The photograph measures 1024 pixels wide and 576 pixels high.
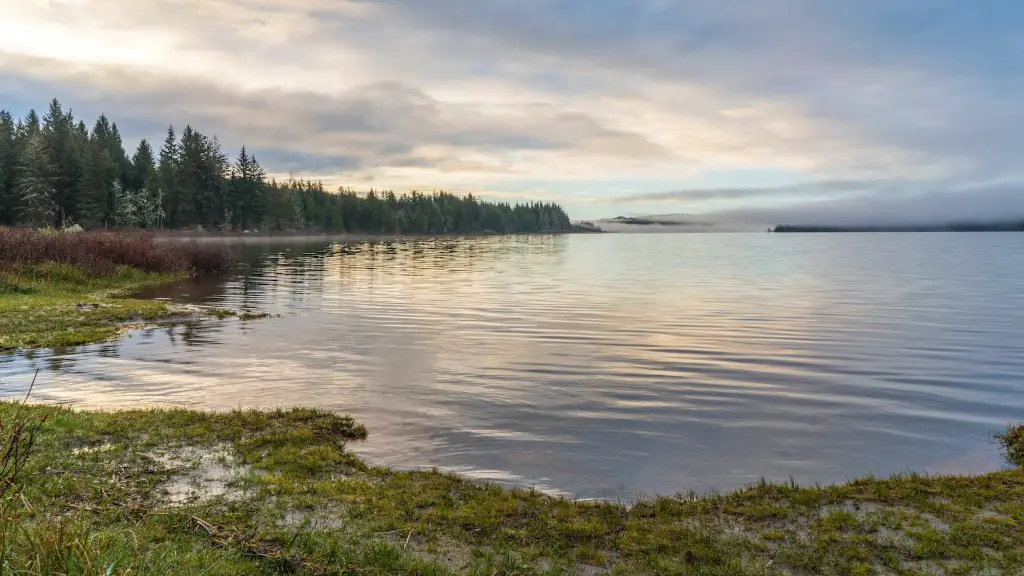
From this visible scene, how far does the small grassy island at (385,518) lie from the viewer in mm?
6102

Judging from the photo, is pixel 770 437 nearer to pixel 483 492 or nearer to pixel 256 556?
pixel 483 492

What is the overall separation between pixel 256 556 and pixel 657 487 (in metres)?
6.11

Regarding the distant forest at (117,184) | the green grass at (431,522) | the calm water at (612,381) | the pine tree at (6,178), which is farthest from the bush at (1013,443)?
the pine tree at (6,178)

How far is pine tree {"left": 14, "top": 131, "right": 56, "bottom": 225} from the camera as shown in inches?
4102

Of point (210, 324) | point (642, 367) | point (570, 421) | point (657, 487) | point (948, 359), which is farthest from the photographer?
point (210, 324)

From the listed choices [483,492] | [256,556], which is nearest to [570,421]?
[483,492]

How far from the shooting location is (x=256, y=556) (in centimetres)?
625

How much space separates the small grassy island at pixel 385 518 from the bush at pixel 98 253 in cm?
2794

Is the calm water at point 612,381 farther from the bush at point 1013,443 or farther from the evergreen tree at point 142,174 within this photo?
the evergreen tree at point 142,174

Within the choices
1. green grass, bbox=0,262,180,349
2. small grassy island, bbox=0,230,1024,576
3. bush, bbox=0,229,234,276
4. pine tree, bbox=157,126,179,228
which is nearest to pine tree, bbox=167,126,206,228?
pine tree, bbox=157,126,179,228

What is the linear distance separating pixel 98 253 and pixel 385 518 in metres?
40.0

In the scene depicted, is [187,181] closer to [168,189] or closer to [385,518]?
[168,189]

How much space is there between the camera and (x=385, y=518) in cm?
756

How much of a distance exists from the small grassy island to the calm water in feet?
4.66
